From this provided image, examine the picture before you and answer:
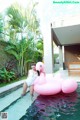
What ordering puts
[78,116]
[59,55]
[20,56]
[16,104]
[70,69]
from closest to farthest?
[78,116], [16,104], [20,56], [70,69], [59,55]

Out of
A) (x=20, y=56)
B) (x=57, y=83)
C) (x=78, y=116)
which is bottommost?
(x=78, y=116)

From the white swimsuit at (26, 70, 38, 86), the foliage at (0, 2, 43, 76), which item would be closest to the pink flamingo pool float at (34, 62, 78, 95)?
the white swimsuit at (26, 70, 38, 86)

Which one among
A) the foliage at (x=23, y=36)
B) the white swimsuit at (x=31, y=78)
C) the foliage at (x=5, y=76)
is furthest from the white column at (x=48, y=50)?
the white swimsuit at (x=31, y=78)

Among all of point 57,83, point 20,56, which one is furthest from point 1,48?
point 57,83

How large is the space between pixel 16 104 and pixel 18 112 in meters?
0.71

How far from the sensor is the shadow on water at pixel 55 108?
333 cm

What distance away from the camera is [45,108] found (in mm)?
4000

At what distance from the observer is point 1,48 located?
8.73 m

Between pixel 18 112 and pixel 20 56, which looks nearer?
pixel 18 112

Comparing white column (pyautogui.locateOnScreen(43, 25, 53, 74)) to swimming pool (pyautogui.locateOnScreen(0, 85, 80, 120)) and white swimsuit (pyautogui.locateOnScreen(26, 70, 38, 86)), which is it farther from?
white swimsuit (pyautogui.locateOnScreen(26, 70, 38, 86))

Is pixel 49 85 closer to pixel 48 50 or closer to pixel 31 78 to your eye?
pixel 31 78

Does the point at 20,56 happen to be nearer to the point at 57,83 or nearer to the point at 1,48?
the point at 1,48

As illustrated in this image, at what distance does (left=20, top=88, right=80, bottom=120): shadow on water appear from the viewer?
333 centimetres

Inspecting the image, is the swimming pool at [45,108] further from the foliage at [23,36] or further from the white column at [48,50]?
the foliage at [23,36]
